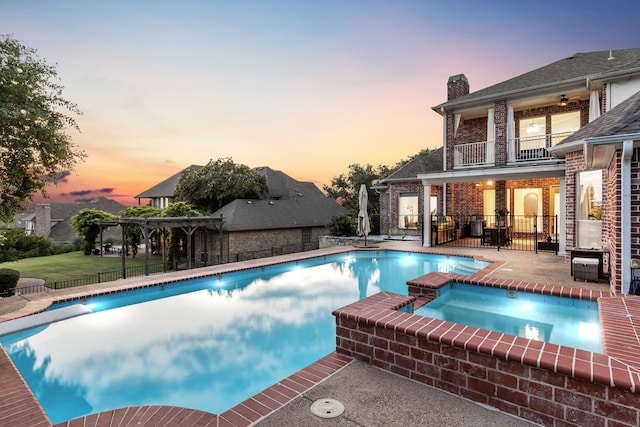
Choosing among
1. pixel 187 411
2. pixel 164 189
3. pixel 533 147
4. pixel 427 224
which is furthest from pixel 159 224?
pixel 164 189

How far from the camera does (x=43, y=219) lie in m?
44.7

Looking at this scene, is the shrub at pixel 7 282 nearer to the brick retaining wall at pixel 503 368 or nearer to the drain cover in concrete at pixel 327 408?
the brick retaining wall at pixel 503 368

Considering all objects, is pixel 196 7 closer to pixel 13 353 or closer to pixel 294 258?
pixel 294 258

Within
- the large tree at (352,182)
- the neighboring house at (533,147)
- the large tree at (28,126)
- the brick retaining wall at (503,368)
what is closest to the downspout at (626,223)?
the neighboring house at (533,147)

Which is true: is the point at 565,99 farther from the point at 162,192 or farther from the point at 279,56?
the point at 162,192

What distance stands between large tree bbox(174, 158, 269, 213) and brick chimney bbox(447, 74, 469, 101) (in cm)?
1603

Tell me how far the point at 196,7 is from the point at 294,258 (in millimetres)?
10387

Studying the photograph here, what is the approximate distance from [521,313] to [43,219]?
56858 mm

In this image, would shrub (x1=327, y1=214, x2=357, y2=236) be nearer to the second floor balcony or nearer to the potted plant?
the second floor balcony

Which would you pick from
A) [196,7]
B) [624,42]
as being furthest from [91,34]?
[624,42]

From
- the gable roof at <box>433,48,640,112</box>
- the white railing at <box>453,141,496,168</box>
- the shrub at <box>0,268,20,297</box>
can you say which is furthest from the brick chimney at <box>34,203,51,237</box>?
the white railing at <box>453,141,496,168</box>

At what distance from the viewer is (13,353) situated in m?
5.44

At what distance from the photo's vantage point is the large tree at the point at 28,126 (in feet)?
32.9

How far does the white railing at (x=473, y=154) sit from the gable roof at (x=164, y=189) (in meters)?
27.8
